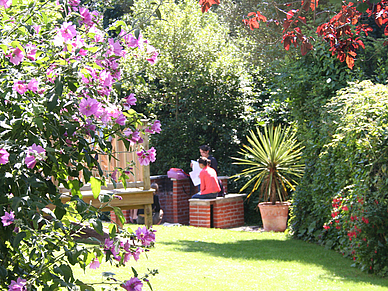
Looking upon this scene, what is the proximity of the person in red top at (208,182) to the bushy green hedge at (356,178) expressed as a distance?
9.06 ft

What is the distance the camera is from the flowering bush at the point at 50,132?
1.86 metres

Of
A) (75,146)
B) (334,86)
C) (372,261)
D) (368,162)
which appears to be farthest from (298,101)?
(75,146)

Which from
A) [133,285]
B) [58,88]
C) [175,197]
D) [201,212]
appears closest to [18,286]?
[133,285]

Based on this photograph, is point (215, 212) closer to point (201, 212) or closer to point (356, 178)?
point (201, 212)

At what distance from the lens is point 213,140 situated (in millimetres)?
13492

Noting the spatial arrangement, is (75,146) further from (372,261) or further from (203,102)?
(203,102)

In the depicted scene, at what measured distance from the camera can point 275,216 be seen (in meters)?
10.2

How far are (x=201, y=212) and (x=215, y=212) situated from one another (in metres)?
0.36

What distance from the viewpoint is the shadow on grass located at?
6016 millimetres

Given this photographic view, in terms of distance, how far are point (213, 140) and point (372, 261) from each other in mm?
7923

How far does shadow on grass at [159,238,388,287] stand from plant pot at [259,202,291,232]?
138cm

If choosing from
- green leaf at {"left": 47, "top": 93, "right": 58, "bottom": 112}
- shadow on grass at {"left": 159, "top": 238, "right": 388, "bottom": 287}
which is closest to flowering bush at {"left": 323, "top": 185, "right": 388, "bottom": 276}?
shadow on grass at {"left": 159, "top": 238, "right": 388, "bottom": 287}

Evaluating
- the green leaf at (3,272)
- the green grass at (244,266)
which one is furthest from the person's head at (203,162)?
the green leaf at (3,272)

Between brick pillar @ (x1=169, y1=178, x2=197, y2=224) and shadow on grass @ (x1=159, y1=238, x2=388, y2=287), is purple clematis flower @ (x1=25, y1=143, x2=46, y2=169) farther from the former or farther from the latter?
brick pillar @ (x1=169, y1=178, x2=197, y2=224)
